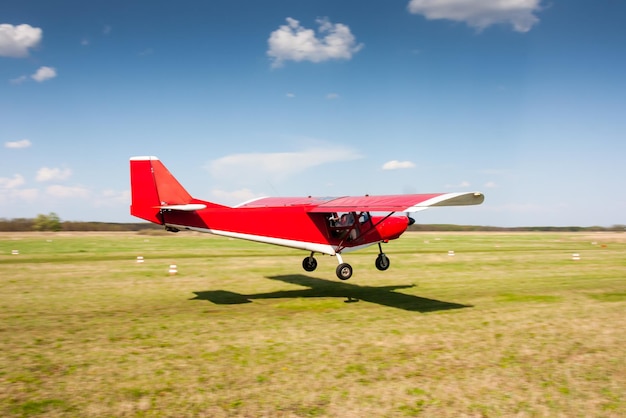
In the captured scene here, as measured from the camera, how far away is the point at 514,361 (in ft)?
35.5

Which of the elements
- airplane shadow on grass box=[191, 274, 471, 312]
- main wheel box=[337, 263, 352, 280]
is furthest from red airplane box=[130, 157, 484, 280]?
airplane shadow on grass box=[191, 274, 471, 312]

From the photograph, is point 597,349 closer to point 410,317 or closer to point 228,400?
point 410,317

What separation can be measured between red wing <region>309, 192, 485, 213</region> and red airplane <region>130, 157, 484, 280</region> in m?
0.05

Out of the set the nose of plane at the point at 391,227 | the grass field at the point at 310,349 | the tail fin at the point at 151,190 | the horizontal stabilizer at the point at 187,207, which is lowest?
the grass field at the point at 310,349

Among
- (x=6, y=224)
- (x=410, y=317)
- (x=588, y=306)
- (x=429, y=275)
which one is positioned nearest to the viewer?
(x=410, y=317)

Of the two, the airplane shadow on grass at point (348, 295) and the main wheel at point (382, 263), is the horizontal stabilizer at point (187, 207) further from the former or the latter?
the main wheel at point (382, 263)

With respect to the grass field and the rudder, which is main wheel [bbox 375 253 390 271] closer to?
the grass field

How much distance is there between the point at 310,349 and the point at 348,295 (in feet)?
27.6

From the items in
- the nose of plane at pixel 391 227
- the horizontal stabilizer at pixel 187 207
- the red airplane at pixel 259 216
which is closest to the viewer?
the horizontal stabilizer at pixel 187 207

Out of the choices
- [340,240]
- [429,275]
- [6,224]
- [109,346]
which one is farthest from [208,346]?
[6,224]

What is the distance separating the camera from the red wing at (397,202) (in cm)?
1517

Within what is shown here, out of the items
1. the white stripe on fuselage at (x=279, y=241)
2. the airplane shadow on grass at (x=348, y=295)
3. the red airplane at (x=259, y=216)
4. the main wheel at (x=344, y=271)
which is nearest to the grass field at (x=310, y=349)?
the airplane shadow on grass at (x=348, y=295)

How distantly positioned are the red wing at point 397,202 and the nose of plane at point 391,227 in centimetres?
180

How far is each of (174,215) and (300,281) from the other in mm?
7837
